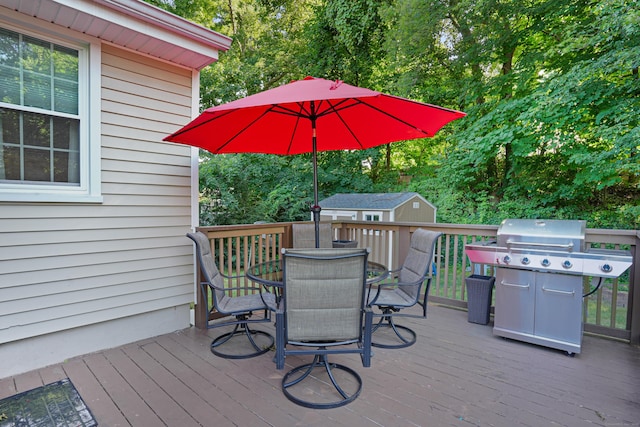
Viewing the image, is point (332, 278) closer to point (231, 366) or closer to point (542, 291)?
point (231, 366)

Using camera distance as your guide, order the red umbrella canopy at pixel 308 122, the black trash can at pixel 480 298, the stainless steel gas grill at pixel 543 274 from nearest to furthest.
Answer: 1. the red umbrella canopy at pixel 308 122
2. the stainless steel gas grill at pixel 543 274
3. the black trash can at pixel 480 298

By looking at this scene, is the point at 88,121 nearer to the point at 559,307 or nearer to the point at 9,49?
the point at 9,49

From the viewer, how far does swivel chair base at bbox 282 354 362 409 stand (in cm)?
213

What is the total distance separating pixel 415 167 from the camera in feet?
45.1

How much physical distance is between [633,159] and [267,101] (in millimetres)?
7326

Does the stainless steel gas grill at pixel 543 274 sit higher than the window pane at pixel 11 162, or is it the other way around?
the window pane at pixel 11 162

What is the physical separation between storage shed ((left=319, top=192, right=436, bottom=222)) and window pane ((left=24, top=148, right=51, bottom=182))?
7969 mm

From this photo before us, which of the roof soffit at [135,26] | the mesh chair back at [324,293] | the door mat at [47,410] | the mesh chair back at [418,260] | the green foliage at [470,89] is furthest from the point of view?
the green foliage at [470,89]

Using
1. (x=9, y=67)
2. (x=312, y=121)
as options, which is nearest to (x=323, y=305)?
(x=312, y=121)

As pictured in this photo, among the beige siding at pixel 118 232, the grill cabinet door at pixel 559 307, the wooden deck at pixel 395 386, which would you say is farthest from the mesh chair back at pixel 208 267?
the grill cabinet door at pixel 559 307

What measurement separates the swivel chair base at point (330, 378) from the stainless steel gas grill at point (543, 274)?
1.65 m

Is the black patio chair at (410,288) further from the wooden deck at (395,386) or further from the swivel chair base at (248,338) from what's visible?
the swivel chair base at (248,338)

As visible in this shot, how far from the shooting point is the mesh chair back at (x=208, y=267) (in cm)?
280

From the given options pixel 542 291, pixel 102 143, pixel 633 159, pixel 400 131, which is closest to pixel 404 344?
pixel 542 291
